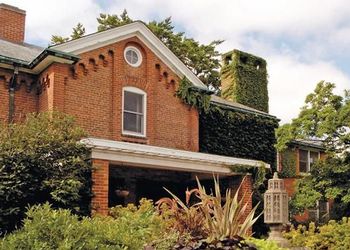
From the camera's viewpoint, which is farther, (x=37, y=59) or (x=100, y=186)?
(x=37, y=59)

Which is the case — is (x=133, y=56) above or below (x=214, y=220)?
above

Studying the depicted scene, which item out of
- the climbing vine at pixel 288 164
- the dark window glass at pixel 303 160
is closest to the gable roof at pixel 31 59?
the climbing vine at pixel 288 164

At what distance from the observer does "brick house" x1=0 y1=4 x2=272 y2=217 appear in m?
15.7

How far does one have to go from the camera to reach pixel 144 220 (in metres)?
10.5

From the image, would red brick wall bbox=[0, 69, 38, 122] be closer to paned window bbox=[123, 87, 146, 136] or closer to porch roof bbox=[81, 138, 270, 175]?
paned window bbox=[123, 87, 146, 136]

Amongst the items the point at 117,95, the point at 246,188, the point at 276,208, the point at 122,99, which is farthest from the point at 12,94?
the point at 276,208

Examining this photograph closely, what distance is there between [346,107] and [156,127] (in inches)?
273

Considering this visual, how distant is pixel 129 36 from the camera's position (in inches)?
703

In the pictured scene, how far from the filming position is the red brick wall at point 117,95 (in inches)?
634

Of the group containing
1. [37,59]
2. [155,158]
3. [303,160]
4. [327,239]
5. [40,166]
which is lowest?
[327,239]

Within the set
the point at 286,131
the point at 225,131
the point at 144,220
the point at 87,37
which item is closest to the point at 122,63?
the point at 87,37

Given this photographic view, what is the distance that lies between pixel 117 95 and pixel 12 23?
5388 mm

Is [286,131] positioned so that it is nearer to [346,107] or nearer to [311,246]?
[346,107]

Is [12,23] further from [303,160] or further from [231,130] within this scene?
[303,160]
